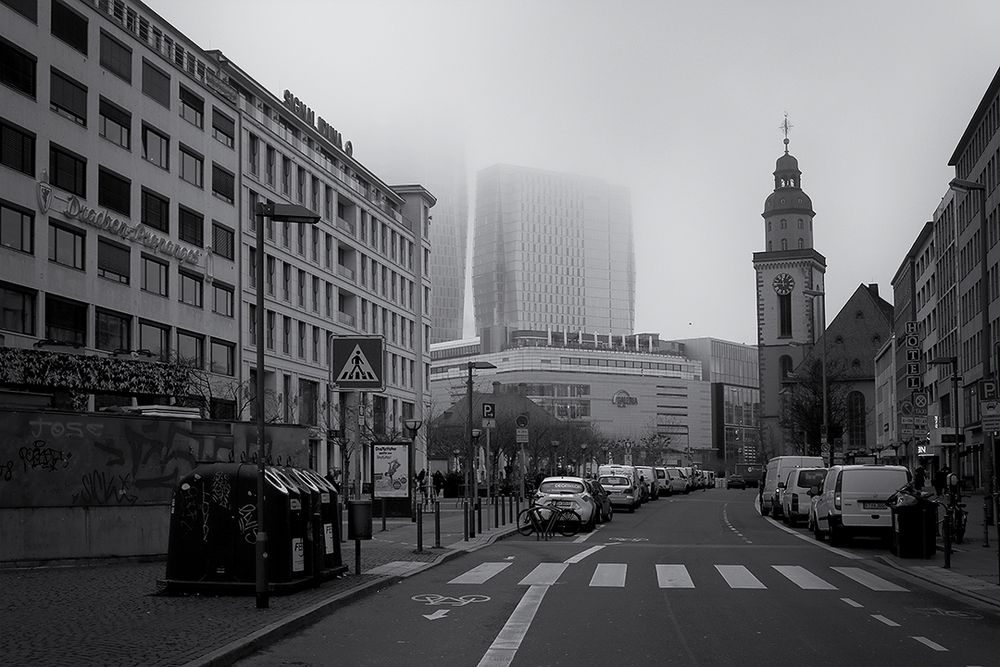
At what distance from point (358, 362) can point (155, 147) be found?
4143cm

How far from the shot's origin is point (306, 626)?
41.9 ft

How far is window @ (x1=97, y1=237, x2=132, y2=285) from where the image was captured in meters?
50.9

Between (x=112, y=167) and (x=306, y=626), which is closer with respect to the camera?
(x=306, y=626)

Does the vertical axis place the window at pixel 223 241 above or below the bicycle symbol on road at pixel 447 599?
above

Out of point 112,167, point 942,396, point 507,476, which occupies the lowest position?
point 507,476

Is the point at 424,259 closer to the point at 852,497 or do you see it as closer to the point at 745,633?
the point at 852,497

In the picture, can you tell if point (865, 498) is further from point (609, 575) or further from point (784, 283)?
point (784, 283)

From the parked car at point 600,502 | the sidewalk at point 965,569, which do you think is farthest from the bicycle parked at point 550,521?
the sidewalk at point 965,569

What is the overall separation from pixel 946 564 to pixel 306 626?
39.5 feet

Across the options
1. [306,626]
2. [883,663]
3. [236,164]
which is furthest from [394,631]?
[236,164]

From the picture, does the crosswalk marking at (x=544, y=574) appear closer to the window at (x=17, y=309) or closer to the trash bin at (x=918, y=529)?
the trash bin at (x=918, y=529)

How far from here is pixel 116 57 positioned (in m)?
52.0

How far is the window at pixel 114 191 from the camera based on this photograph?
167 ft

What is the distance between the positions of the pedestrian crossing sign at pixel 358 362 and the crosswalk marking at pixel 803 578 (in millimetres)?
6595
